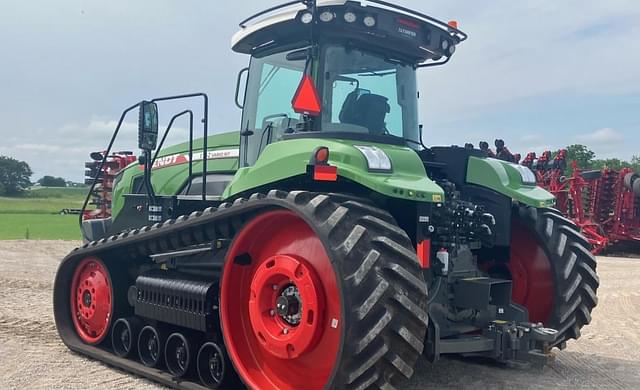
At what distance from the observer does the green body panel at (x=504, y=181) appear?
5.66m

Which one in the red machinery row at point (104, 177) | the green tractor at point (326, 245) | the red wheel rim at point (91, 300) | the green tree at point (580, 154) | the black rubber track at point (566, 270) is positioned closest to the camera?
the green tractor at point (326, 245)

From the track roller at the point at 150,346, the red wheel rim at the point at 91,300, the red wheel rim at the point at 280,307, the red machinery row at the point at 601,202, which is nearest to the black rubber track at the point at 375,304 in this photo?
the red wheel rim at the point at 280,307

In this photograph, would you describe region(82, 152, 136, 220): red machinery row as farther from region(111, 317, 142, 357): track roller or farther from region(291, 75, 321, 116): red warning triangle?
region(291, 75, 321, 116): red warning triangle

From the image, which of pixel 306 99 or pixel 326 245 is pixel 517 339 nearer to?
pixel 326 245

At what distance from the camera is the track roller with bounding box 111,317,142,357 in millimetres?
6188

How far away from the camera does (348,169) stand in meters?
4.34

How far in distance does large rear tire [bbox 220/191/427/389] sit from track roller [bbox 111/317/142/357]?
5.01 feet

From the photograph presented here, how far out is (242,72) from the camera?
6270 mm

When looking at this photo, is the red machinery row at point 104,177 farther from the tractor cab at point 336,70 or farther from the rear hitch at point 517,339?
the rear hitch at point 517,339

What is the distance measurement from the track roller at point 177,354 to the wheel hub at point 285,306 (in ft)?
3.13

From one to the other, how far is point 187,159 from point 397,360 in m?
3.73

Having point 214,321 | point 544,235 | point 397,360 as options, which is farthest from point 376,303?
point 544,235

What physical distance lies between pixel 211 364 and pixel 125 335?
4.47ft

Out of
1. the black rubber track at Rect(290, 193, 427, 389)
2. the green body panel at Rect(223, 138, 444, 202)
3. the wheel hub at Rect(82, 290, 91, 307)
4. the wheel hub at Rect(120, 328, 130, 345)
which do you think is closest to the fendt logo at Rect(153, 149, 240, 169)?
the green body panel at Rect(223, 138, 444, 202)
